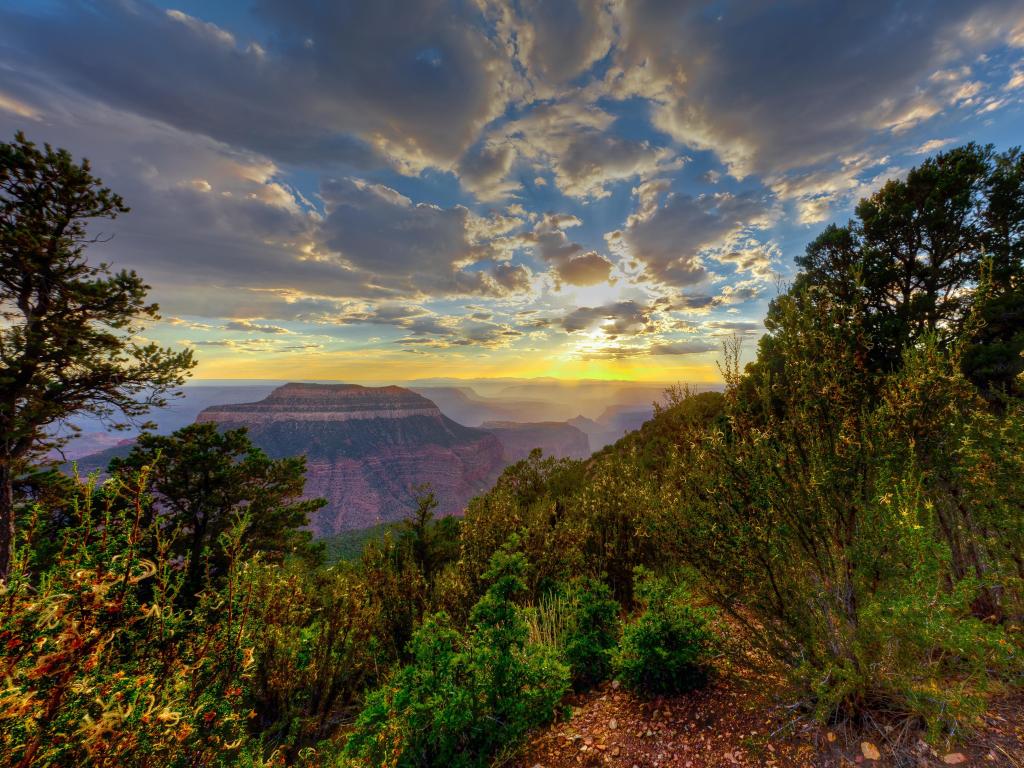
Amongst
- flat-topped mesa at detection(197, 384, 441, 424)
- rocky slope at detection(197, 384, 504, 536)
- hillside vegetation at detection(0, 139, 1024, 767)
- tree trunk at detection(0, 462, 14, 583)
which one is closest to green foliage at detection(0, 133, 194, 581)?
tree trunk at detection(0, 462, 14, 583)

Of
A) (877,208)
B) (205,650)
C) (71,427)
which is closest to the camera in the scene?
(205,650)

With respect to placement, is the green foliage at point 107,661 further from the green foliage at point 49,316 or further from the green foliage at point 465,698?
the green foliage at point 49,316

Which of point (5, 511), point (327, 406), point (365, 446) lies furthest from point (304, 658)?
point (327, 406)

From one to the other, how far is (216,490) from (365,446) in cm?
14997

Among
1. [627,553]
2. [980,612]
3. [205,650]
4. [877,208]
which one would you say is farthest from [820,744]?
[877,208]

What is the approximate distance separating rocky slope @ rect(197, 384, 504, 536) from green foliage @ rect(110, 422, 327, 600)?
110m

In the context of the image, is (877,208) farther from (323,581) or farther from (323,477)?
(323,477)

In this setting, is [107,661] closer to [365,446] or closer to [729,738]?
[729,738]

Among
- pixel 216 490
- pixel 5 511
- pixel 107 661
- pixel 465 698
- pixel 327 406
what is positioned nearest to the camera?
pixel 107 661

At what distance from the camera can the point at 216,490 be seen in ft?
47.3

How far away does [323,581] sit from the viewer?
6.06 meters

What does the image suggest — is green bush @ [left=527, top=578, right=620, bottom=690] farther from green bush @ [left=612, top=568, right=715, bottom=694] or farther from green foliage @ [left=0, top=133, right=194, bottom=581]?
green foliage @ [left=0, top=133, right=194, bottom=581]

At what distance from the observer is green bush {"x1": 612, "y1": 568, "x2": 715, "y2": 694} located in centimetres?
445

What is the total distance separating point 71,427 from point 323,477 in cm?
14106
